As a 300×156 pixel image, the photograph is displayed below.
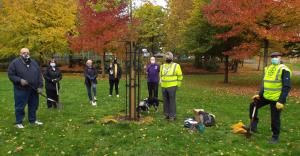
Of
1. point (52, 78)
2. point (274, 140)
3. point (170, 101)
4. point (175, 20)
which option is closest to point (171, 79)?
point (170, 101)

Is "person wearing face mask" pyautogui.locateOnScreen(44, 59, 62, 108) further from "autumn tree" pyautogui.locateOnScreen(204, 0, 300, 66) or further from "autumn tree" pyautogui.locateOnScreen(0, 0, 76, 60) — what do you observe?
"autumn tree" pyautogui.locateOnScreen(0, 0, 76, 60)

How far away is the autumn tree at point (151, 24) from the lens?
39.2 metres

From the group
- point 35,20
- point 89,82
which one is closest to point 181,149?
point 89,82

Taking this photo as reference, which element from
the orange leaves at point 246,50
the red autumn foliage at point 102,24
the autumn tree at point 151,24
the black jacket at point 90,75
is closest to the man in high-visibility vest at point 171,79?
the black jacket at point 90,75

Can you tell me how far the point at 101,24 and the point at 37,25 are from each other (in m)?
6.10

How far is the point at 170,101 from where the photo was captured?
33.4 feet

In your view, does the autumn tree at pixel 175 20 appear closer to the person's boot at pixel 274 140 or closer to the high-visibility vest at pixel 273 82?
the high-visibility vest at pixel 273 82

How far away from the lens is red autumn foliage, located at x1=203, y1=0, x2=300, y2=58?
17.4m

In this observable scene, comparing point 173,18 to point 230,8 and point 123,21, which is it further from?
point 230,8

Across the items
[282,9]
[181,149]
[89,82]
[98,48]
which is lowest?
[181,149]

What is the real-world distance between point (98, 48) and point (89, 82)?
13775mm

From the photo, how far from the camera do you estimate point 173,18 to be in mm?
38219

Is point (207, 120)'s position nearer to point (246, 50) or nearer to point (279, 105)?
point (279, 105)

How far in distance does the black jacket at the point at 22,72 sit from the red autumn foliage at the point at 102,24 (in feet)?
55.9
